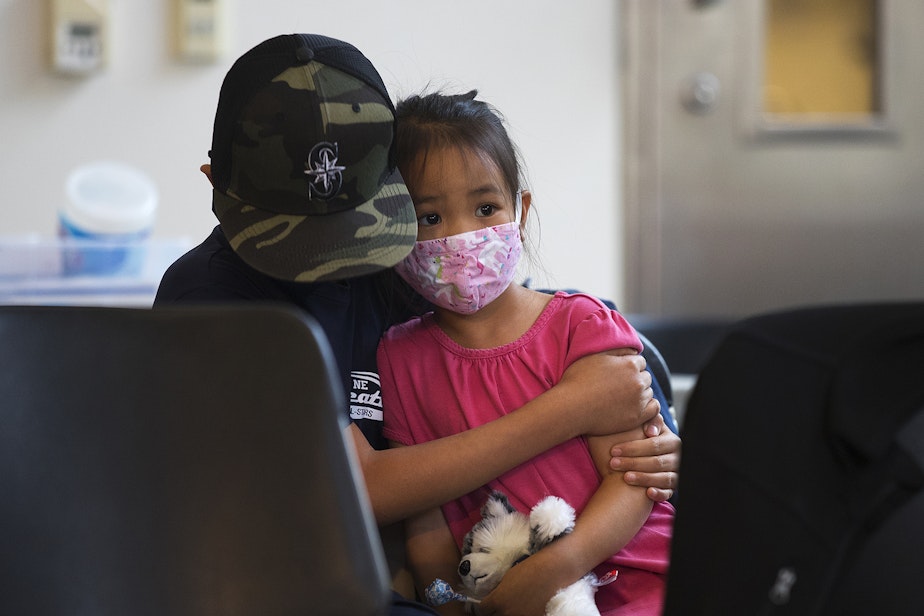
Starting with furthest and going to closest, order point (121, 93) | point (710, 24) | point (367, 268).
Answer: point (710, 24) → point (121, 93) → point (367, 268)

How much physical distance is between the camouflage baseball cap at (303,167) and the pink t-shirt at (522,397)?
0.23m

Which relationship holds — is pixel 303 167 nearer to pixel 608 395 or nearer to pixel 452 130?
pixel 452 130

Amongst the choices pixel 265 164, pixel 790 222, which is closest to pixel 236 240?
pixel 265 164

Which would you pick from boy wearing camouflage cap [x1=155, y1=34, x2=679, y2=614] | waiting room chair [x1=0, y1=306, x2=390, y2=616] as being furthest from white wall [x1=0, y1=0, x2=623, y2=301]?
waiting room chair [x1=0, y1=306, x2=390, y2=616]

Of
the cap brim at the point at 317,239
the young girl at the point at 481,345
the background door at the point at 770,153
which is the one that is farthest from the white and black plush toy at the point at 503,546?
the background door at the point at 770,153

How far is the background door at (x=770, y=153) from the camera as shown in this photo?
265 cm

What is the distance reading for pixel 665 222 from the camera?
269 centimetres

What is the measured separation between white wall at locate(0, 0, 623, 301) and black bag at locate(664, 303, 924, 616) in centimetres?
163

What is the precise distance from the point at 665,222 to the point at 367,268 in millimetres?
1817

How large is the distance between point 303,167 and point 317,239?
0.24ft

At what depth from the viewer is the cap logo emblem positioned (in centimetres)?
101

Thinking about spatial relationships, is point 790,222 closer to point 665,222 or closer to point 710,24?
point 665,222

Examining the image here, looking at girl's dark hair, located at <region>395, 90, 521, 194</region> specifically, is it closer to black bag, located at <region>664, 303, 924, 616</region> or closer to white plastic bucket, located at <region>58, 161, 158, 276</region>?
black bag, located at <region>664, 303, 924, 616</region>

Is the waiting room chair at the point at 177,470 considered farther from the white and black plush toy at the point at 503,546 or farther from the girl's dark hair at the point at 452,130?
the girl's dark hair at the point at 452,130
